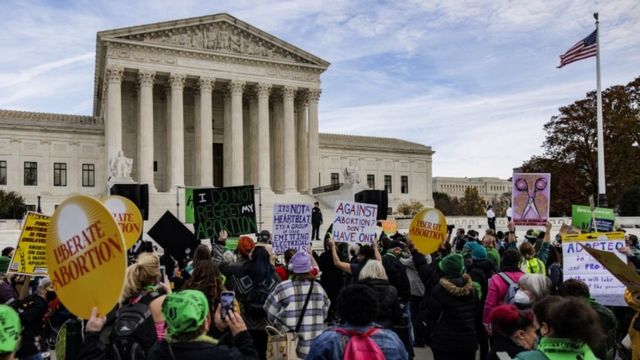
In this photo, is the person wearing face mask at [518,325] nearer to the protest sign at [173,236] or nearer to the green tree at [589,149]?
the protest sign at [173,236]

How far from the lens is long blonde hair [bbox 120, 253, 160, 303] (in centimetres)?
527

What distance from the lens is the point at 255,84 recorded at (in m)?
53.4

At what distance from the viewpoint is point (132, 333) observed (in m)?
4.76

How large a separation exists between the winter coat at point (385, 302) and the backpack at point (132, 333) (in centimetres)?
295

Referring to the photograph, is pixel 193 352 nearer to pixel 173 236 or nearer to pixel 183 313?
pixel 183 313

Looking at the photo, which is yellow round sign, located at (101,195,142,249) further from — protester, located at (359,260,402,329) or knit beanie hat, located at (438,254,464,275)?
knit beanie hat, located at (438,254,464,275)

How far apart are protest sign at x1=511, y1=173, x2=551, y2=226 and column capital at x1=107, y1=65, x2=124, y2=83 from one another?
127 feet

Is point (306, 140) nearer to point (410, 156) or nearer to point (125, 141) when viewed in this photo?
point (125, 141)

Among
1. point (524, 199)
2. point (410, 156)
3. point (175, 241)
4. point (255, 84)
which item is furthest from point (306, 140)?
point (175, 241)

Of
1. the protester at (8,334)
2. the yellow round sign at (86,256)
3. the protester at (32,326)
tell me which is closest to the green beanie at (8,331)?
the protester at (8,334)

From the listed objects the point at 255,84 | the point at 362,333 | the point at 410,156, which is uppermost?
the point at 255,84

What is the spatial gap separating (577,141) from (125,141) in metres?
39.7

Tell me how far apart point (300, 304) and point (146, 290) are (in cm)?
183

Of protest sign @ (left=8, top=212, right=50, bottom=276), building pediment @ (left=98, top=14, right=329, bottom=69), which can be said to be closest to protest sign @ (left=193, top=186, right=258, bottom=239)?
protest sign @ (left=8, top=212, right=50, bottom=276)
